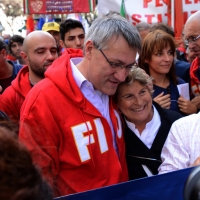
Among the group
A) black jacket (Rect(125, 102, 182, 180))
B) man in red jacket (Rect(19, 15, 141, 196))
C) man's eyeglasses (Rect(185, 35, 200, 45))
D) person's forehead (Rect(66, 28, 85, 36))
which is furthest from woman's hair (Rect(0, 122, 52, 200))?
person's forehead (Rect(66, 28, 85, 36))

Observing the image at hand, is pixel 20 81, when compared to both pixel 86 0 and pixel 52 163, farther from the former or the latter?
pixel 86 0

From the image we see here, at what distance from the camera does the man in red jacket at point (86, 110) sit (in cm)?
186

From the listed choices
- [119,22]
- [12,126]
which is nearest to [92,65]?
[119,22]

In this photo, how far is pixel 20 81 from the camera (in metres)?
2.91

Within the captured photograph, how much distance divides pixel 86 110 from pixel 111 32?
453 mm

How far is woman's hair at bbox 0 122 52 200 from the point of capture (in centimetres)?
79

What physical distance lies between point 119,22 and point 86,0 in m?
6.45

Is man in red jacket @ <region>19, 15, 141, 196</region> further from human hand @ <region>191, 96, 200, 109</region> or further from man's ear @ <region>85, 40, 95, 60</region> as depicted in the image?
human hand @ <region>191, 96, 200, 109</region>

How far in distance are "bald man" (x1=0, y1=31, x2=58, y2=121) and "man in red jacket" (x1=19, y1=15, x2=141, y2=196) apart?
2.47ft

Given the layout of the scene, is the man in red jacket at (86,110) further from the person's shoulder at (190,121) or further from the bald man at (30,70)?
the bald man at (30,70)

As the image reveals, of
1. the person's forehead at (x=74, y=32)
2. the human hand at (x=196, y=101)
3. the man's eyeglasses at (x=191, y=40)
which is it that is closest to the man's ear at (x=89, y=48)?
the human hand at (x=196, y=101)

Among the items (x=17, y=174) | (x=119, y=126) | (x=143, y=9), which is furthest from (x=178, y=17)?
(x=17, y=174)

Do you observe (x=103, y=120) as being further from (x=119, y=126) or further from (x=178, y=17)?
(x=178, y=17)

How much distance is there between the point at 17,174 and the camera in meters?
0.82
